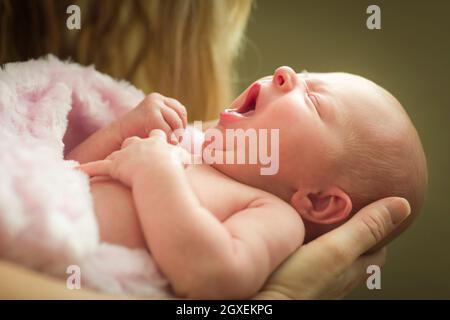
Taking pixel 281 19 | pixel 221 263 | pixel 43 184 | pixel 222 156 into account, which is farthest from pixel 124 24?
pixel 221 263

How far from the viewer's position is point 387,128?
0.80m

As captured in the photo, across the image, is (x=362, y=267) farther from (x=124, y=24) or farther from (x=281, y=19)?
(x=124, y=24)

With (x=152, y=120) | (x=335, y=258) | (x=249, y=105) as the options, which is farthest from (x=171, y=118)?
(x=335, y=258)

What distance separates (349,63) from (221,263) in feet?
2.57

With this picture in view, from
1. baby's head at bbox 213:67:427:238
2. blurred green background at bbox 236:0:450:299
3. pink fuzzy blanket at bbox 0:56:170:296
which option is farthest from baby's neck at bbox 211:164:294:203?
→ blurred green background at bbox 236:0:450:299

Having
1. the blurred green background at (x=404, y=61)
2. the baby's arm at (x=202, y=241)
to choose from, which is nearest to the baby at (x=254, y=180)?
the baby's arm at (x=202, y=241)

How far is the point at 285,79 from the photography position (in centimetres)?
85

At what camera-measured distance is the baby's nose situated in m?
0.85

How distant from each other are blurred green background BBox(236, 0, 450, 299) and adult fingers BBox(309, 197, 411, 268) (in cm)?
24

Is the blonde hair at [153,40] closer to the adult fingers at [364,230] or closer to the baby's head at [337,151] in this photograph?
the baby's head at [337,151]

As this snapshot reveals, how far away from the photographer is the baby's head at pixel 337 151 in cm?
79

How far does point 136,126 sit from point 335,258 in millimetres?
428

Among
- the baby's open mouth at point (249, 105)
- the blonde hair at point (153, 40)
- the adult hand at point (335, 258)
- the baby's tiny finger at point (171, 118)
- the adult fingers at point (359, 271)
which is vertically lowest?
the adult fingers at point (359, 271)

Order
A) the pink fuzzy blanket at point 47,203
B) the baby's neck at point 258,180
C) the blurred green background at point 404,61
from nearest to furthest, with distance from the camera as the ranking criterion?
the pink fuzzy blanket at point 47,203 → the baby's neck at point 258,180 → the blurred green background at point 404,61
